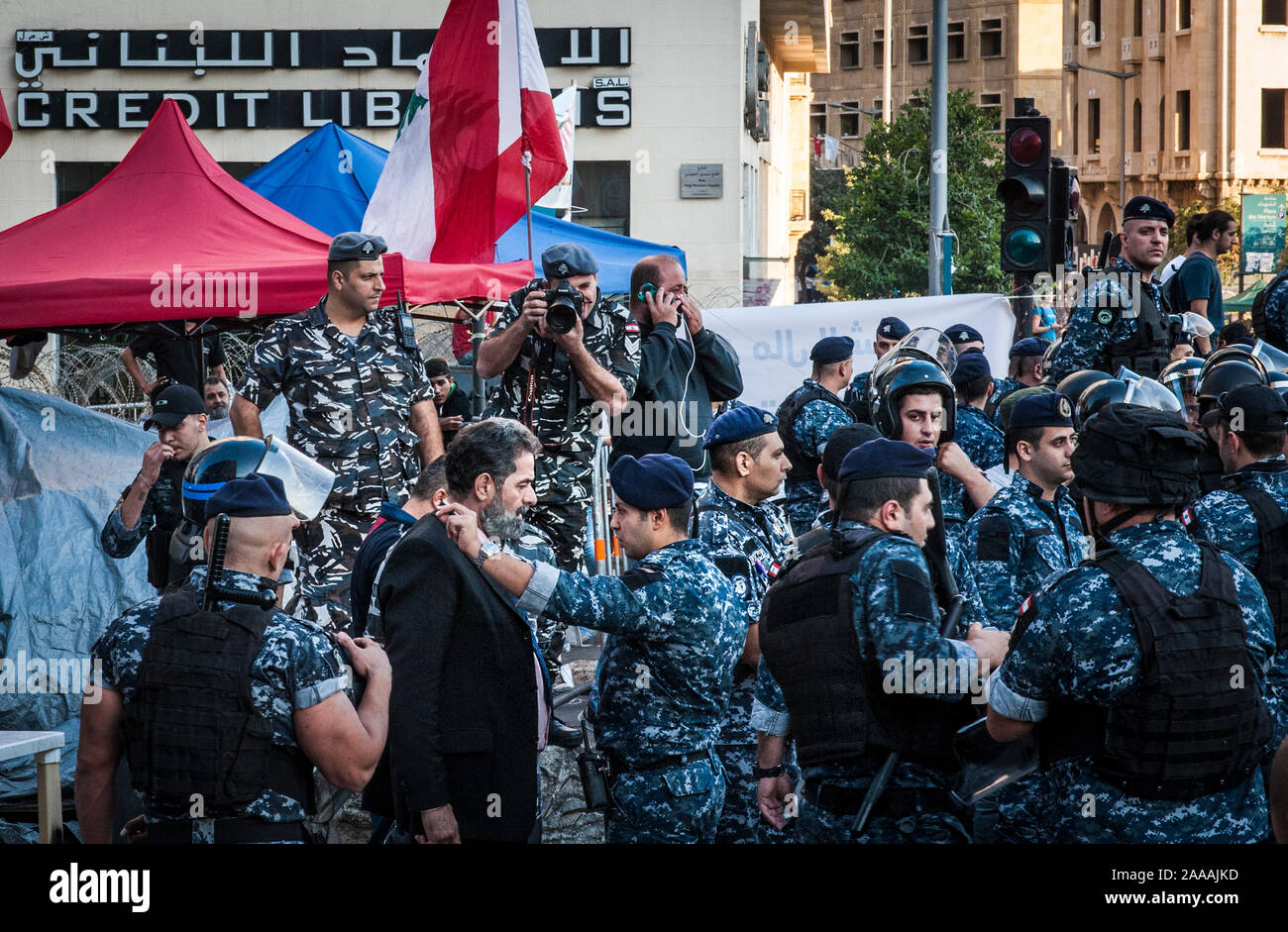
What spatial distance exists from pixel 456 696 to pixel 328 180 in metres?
9.97

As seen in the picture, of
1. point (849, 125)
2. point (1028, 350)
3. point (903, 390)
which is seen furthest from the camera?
point (849, 125)

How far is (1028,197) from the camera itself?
1059cm

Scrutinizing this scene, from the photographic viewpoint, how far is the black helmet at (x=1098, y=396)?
5.85 meters

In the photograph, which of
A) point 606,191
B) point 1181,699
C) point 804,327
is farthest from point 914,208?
point 1181,699

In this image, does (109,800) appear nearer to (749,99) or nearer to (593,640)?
(593,640)

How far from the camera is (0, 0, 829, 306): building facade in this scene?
23375 mm

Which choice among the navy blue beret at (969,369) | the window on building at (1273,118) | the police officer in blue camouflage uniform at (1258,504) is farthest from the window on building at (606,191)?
the window on building at (1273,118)

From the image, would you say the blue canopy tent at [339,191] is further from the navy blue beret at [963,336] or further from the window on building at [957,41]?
the window on building at [957,41]

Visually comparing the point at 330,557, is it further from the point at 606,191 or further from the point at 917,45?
the point at 917,45

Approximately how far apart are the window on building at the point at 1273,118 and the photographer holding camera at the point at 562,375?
55143 mm

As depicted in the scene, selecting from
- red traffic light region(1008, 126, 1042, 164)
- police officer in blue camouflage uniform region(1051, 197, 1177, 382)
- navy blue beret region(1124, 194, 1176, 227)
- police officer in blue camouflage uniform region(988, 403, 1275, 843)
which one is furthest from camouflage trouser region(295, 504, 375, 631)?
red traffic light region(1008, 126, 1042, 164)

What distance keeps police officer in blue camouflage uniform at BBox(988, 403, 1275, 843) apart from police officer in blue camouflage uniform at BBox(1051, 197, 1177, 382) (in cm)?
463

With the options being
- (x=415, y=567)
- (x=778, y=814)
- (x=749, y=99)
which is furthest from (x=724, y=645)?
(x=749, y=99)

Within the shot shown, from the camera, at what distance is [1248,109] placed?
5550cm
